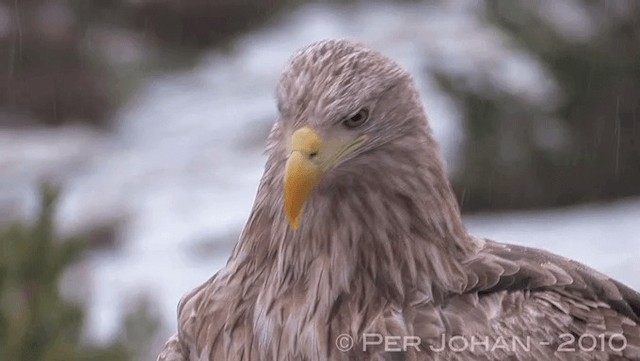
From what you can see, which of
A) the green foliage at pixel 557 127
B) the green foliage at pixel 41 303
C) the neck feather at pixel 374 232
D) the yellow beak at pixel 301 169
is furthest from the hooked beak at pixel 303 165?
the green foliage at pixel 557 127

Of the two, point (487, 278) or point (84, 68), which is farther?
point (84, 68)

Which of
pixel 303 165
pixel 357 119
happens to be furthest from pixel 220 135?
pixel 303 165

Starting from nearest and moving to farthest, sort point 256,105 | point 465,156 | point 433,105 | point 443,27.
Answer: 1. point 465,156
2. point 433,105
3. point 256,105
4. point 443,27

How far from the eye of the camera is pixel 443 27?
1235 cm

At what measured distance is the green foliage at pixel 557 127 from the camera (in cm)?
880

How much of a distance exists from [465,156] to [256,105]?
3013 millimetres

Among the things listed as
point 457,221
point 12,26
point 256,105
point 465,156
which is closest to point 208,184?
point 256,105

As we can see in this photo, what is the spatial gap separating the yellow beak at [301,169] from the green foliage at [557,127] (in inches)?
230

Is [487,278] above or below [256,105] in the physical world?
above

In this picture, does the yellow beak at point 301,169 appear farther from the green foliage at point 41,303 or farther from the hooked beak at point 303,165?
the green foliage at point 41,303

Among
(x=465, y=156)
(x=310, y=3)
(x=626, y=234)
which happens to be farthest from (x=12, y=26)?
(x=626, y=234)

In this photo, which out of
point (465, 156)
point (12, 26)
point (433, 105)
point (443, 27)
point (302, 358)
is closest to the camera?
point (302, 358)

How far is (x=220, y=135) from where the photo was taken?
11.3 meters

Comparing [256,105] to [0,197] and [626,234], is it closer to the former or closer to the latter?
[0,197]
